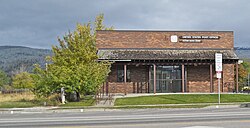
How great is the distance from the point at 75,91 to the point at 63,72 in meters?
1.84

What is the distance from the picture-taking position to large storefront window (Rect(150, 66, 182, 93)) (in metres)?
37.5

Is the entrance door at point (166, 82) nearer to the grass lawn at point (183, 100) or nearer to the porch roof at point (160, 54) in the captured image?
the porch roof at point (160, 54)

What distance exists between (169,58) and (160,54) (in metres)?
1.41

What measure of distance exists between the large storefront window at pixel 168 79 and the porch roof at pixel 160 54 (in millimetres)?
1686

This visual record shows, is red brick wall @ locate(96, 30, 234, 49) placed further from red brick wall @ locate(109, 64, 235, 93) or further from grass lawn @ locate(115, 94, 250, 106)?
grass lawn @ locate(115, 94, 250, 106)

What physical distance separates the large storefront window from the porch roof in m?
1.69

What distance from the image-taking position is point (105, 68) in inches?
1182

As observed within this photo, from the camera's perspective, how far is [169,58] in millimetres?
35219

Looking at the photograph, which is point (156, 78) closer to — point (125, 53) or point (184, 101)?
point (125, 53)

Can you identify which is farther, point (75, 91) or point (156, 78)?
point (156, 78)

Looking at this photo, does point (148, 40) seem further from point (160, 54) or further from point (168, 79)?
point (168, 79)

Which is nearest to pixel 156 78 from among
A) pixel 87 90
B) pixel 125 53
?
pixel 125 53

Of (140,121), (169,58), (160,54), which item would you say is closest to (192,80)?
(169,58)

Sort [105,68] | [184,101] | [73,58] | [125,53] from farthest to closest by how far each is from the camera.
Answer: [125,53]
[73,58]
[105,68]
[184,101]
